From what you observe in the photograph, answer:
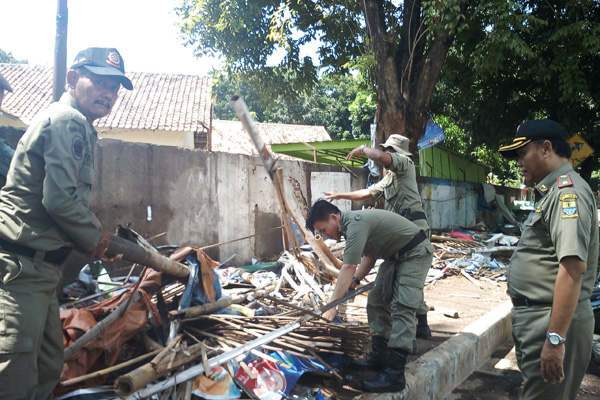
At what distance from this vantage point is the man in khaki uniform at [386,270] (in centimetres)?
298

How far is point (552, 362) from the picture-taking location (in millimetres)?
2068

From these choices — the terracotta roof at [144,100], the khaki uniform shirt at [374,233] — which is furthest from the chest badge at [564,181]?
the terracotta roof at [144,100]

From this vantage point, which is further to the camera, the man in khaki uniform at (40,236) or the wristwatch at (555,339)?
the wristwatch at (555,339)

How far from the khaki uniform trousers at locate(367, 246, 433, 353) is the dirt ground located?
412 millimetres

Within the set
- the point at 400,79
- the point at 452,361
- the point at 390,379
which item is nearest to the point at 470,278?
the point at 400,79

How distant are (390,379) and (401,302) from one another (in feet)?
1.78

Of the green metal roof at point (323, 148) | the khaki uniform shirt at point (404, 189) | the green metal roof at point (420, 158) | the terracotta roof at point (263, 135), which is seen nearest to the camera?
the khaki uniform shirt at point (404, 189)

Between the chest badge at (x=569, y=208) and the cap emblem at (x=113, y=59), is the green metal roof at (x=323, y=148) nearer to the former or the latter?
the cap emblem at (x=113, y=59)

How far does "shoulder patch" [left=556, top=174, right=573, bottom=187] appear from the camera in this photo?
216 centimetres

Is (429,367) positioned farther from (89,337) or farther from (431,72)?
(431,72)

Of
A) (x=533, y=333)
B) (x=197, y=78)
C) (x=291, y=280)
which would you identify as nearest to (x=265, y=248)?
(x=291, y=280)

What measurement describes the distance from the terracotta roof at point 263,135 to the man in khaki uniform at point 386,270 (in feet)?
64.4

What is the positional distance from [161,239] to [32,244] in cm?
417

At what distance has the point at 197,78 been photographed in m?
20.6
